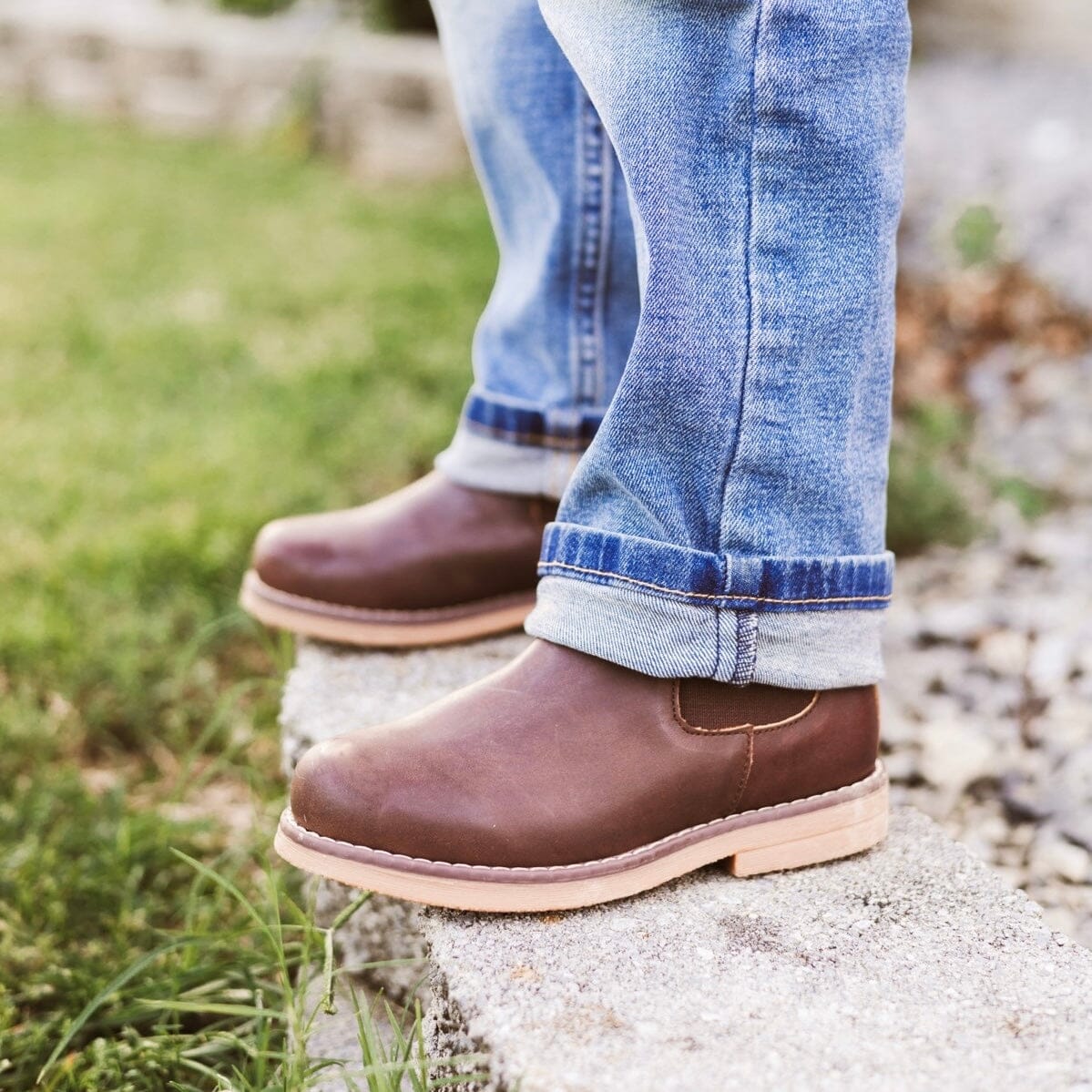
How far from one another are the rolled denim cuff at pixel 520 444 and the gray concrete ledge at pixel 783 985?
51cm

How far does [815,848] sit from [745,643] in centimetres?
22

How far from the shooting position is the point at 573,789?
3.34ft

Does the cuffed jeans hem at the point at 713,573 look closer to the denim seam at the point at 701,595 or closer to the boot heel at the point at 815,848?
the denim seam at the point at 701,595

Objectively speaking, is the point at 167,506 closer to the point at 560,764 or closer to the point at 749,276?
the point at 560,764

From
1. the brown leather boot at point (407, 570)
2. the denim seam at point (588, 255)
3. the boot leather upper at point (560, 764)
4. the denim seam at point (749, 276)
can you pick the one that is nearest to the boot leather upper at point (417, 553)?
the brown leather boot at point (407, 570)

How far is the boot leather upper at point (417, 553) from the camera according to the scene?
56.4 inches

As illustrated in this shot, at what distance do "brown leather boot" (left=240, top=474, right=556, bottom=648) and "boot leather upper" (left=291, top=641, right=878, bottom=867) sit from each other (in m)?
0.37

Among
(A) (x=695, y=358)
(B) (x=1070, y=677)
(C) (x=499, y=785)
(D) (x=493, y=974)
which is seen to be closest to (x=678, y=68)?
(A) (x=695, y=358)

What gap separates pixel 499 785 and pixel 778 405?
385mm

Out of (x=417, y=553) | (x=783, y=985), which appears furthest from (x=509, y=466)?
(x=783, y=985)

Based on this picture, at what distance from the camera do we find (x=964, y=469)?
2535 mm

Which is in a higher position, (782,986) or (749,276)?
(749,276)

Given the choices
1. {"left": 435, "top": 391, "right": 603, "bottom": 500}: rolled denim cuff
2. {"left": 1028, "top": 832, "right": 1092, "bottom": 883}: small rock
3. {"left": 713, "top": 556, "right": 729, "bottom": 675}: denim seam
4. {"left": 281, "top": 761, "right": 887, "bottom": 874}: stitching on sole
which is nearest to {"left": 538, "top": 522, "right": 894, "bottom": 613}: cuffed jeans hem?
{"left": 713, "top": 556, "right": 729, "bottom": 675}: denim seam

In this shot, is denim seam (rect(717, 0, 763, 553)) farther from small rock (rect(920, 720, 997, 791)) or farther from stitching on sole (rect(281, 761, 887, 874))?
small rock (rect(920, 720, 997, 791))
